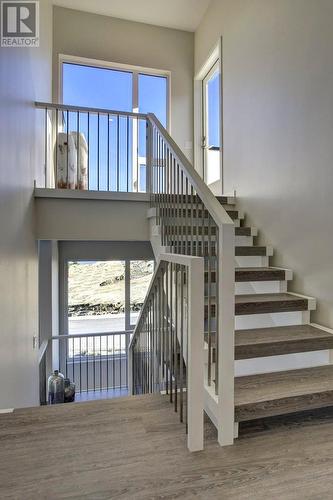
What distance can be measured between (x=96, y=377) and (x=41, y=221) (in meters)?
3.52

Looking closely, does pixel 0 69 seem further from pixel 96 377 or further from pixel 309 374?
pixel 96 377

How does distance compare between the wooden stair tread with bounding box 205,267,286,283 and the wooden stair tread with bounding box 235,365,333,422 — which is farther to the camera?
the wooden stair tread with bounding box 205,267,286,283

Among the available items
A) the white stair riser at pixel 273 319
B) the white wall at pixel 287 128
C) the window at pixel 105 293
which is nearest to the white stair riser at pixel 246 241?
the white wall at pixel 287 128

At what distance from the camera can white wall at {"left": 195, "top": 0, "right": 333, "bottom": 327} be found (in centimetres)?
251

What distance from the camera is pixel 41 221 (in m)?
3.31

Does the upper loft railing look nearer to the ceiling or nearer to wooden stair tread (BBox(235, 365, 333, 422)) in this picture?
the ceiling

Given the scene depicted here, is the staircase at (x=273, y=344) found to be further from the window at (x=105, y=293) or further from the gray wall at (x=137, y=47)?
the gray wall at (x=137, y=47)

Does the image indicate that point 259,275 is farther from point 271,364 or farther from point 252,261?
point 271,364

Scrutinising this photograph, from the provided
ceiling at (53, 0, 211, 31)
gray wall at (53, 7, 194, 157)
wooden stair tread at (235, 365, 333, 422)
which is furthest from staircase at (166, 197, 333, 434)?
ceiling at (53, 0, 211, 31)

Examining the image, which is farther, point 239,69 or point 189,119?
point 189,119

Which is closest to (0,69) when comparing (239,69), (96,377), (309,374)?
(309,374)

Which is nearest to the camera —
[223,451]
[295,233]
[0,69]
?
[223,451]
